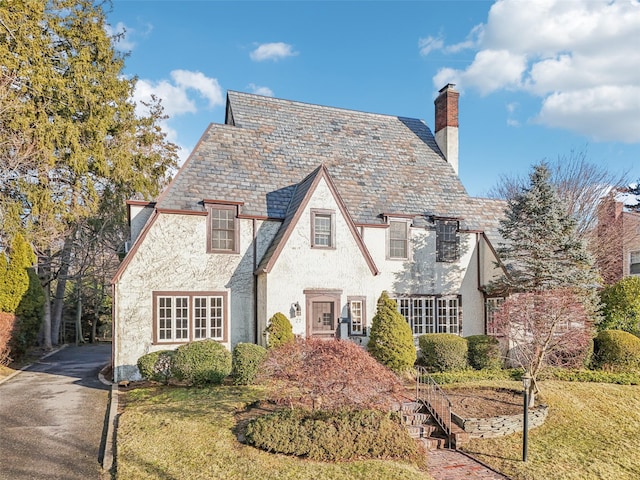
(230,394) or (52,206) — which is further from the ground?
(52,206)

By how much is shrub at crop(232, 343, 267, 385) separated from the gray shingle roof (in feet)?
17.8

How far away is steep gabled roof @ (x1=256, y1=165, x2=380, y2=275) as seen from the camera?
612 inches

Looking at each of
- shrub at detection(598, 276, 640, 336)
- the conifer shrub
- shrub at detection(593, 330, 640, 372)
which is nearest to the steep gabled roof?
shrub at detection(593, 330, 640, 372)

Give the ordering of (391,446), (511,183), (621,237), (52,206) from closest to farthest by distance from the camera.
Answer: (391,446)
(52,206)
(621,237)
(511,183)

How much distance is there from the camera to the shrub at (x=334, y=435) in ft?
28.7

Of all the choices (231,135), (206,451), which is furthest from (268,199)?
(206,451)

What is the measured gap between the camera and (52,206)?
2067 centimetres

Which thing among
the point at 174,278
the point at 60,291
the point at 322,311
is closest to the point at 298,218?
the point at 322,311

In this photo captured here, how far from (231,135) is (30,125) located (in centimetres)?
916

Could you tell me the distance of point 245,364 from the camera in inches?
527

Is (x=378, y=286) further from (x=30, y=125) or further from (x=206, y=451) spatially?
(x=30, y=125)

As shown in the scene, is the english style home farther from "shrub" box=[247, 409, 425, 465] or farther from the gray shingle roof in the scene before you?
"shrub" box=[247, 409, 425, 465]

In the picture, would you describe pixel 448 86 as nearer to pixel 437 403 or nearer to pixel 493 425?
pixel 437 403

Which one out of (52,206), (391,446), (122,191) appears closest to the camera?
(391,446)
